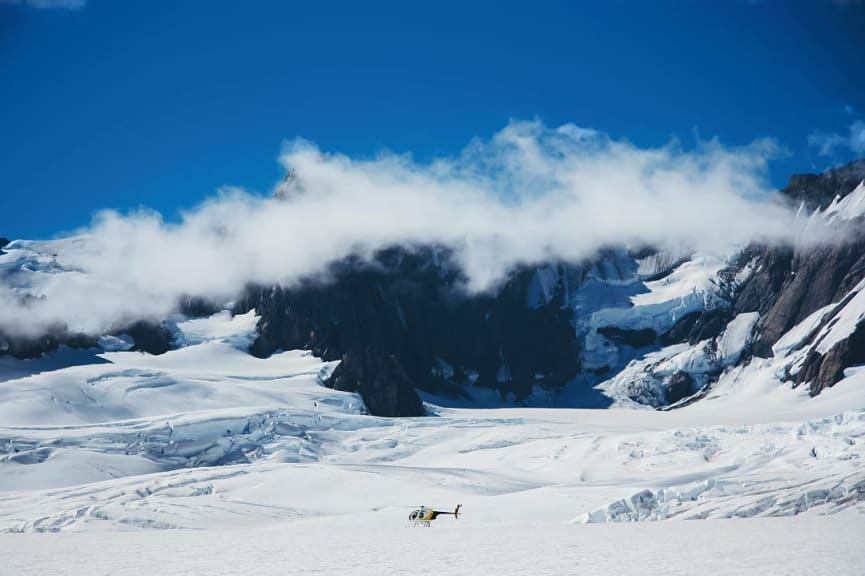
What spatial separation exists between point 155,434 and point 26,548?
8232 cm

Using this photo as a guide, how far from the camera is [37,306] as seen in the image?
192250 millimetres

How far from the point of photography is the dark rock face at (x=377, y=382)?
170250 mm

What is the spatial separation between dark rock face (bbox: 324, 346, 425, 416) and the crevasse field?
6.86 m

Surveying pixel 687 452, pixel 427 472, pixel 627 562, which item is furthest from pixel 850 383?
pixel 627 562

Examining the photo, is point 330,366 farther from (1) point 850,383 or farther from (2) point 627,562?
A: (2) point 627,562

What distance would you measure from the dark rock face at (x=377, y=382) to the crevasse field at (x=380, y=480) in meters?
6.86

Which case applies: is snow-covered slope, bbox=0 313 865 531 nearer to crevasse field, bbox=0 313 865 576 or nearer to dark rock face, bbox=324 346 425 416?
crevasse field, bbox=0 313 865 576

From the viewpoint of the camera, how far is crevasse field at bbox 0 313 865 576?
36.0 m

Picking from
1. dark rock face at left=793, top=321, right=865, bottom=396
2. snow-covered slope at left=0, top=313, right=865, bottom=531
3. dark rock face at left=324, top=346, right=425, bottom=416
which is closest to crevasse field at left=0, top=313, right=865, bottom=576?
snow-covered slope at left=0, top=313, right=865, bottom=531

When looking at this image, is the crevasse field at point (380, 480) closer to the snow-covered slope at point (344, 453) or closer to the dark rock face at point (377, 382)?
the snow-covered slope at point (344, 453)

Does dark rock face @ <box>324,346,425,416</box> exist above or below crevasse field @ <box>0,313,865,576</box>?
above

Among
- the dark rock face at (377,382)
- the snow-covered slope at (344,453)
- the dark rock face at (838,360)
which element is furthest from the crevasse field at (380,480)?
the dark rock face at (377,382)

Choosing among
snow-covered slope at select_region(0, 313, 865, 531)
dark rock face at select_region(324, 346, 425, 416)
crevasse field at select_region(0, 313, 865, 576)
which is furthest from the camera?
dark rock face at select_region(324, 346, 425, 416)

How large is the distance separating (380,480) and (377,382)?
280ft
